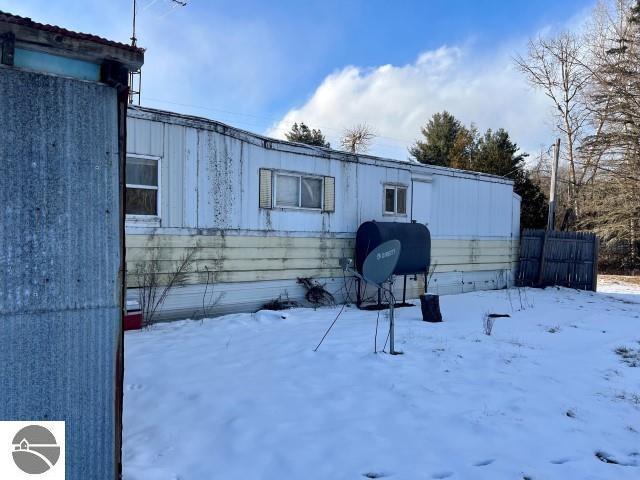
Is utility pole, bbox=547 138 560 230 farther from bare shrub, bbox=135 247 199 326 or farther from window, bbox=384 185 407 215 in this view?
bare shrub, bbox=135 247 199 326

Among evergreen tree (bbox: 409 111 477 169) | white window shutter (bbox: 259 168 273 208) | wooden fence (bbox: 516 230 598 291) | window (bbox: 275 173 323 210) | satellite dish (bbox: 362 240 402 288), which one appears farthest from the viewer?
evergreen tree (bbox: 409 111 477 169)

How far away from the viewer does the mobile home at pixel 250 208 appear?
6.85 m

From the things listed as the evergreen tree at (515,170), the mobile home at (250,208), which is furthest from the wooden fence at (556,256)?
the mobile home at (250,208)

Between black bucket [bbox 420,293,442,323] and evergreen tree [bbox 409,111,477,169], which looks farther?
evergreen tree [bbox 409,111,477,169]

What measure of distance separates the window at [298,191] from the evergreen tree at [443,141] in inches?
730

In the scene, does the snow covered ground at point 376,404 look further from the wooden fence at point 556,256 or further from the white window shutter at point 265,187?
the wooden fence at point 556,256

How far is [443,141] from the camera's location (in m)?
28.8

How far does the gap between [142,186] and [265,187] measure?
6.99ft

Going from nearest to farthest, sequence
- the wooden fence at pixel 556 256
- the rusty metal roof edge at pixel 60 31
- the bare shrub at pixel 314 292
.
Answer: the rusty metal roof edge at pixel 60 31 → the bare shrub at pixel 314 292 → the wooden fence at pixel 556 256

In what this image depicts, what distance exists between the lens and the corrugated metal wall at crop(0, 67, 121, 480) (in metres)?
2.02

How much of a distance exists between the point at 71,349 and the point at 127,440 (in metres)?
1.30

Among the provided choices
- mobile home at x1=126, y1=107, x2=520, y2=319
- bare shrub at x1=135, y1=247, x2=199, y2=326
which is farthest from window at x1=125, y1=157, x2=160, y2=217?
bare shrub at x1=135, y1=247, x2=199, y2=326

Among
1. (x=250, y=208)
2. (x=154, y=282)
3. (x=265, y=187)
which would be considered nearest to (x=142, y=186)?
(x=154, y=282)

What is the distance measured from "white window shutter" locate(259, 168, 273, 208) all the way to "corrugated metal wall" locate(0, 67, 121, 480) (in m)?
5.79
